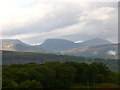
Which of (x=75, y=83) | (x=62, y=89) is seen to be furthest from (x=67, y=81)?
(x=75, y=83)

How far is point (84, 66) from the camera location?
75.8 metres

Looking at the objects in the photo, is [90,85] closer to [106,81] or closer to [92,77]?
[92,77]

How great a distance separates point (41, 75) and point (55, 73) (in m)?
5.55

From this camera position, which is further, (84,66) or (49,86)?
(84,66)

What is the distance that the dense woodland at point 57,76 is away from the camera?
54.0 metres

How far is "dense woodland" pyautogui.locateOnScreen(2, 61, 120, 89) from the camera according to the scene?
177 ft

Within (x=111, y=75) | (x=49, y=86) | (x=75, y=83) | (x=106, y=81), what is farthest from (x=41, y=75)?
(x=111, y=75)

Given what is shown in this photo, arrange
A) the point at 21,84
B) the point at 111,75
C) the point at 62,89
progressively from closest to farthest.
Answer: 1. the point at 21,84
2. the point at 62,89
3. the point at 111,75

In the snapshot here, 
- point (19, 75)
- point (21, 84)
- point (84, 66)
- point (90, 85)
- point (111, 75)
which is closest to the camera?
point (21, 84)

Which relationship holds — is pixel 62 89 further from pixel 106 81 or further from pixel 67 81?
pixel 106 81

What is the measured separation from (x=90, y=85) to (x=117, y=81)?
13.3 m

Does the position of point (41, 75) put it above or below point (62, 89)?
above

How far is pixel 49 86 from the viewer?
61.1 metres

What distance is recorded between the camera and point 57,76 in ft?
216
